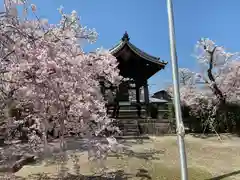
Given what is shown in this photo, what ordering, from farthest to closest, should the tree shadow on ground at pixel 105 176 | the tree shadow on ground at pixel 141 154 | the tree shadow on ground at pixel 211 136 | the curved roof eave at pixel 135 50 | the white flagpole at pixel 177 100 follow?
the curved roof eave at pixel 135 50
the tree shadow on ground at pixel 211 136
the tree shadow on ground at pixel 141 154
the tree shadow on ground at pixel 105 176
the white flagpole at pixel 177 100

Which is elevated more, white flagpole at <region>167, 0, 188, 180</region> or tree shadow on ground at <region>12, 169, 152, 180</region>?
white flagpole at <region>167, 0, 188, 180</region>

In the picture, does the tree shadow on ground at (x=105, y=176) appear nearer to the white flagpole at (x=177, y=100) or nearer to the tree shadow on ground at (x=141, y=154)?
the tree shadow on ground at (x=141, y=154)

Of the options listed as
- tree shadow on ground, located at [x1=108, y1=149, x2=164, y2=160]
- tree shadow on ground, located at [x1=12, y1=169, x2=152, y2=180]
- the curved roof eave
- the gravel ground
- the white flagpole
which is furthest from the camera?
the curved roof eave

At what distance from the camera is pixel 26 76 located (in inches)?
182

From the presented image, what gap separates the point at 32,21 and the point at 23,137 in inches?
242

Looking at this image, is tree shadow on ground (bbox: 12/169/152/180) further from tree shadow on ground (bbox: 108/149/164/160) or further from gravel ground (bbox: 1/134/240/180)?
tree shadow on ground (bbox: 108/149/164/160)

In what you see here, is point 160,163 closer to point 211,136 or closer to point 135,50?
point 211,136

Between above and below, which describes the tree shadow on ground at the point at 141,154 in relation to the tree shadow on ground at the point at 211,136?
below

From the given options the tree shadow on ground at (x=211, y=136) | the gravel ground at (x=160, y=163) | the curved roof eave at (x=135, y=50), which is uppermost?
the curved roof eave at (x=135, y=50)

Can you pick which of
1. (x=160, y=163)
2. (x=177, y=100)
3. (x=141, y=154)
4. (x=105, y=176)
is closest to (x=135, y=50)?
(x=141, y=154)

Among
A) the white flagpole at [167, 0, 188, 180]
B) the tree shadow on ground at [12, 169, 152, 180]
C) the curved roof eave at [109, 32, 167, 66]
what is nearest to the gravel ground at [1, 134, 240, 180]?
the tree shadow on ground at [12, 169, 152, 180]

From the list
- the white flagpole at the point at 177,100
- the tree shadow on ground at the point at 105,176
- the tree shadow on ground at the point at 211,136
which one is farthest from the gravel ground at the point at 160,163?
the white flagpole at the point at 177,100

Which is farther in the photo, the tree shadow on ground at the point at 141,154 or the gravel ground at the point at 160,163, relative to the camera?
the tree shadow on ground at the point at 141,154

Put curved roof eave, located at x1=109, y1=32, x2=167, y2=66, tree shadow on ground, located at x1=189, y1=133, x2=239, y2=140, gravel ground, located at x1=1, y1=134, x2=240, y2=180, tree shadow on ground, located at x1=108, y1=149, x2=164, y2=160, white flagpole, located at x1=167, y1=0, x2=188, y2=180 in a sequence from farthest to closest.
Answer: curved roof eave, located at x1=109, y1=32, x2=167, y2=66 < tree shadow on ground, located at x1=189, y1=133, x2=239, y2=140 < tree shadow on ground, located at x1=108, y1=149, x2=164, y2=160 < gravel ground, located at x1=1, y1=134, x2=240, y2=180 < white flagpole, located at x1=167, y1=0, x2=188, y2=180
